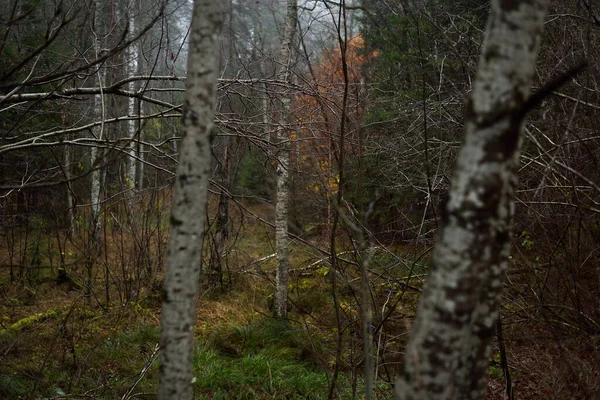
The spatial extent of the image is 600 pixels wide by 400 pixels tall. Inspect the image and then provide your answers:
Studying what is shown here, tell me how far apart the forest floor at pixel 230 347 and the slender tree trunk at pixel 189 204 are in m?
1.28

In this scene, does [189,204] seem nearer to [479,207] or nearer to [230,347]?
[479,207]

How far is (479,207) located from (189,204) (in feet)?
→ 2.92

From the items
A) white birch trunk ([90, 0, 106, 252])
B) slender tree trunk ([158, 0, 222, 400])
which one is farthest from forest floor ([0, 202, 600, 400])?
slender tree trunk ([158, 0, 222, 400])

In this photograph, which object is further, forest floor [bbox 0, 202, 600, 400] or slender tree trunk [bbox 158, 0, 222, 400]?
forest floor [bbox 0, 202, 600, 400]

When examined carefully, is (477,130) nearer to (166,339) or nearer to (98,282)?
(166,339)

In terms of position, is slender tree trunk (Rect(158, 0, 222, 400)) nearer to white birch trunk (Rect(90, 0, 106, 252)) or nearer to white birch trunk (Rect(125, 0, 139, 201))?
white birch trunk (Rect(90, 0, 106, 252))

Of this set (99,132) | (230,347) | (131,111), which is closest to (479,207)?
(230,347)

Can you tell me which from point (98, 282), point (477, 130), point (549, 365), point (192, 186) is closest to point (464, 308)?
point (477, 130)

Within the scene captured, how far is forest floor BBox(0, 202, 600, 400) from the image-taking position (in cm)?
347

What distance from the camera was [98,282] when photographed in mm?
7270

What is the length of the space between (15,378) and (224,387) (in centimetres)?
195

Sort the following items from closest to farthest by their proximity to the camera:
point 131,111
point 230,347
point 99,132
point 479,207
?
point 479,207 → point 230,347 → point 99,132 → point 131,111

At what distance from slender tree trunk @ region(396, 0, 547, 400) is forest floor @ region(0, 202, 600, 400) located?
5.26 ft

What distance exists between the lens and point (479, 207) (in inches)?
41.7
